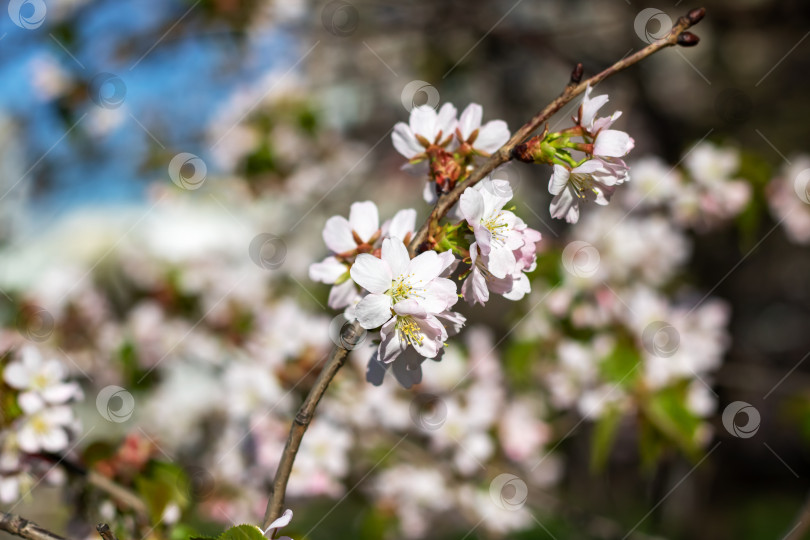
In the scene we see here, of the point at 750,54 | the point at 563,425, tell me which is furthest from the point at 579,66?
the point at 750,54

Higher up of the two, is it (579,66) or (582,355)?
(579,66)

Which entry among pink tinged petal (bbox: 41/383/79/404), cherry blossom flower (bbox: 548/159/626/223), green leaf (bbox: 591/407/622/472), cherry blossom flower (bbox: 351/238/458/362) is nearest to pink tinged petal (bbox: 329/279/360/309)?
cherry blossom flower (bbox: 351/238/458/362)

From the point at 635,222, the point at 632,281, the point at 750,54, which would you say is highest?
the point at 750,54

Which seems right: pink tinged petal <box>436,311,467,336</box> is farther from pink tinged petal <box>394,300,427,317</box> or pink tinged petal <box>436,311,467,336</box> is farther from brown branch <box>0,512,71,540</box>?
brown branch <box>0,512,71,540</box>

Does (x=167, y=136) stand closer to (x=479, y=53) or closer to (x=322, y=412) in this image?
(x=479, y=53)

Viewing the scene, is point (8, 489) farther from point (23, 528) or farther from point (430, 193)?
point (430, 193)

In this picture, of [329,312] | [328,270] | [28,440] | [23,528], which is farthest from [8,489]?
[329,312]
